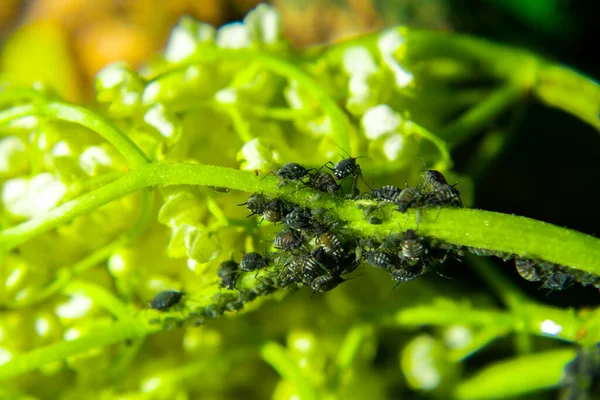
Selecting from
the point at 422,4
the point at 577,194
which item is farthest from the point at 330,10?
the point at 577,194

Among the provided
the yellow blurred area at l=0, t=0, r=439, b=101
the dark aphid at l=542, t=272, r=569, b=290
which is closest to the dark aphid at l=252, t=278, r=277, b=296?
the dark aphid at l=542, t=272, r=569, b=290

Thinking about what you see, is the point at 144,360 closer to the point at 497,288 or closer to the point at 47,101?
the point at 47,101

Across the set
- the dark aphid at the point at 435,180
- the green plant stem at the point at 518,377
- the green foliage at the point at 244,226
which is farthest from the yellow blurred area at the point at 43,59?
the green plant stem at the point at 518,377

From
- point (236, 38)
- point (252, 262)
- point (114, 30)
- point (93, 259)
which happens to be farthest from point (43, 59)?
point (252, 262)

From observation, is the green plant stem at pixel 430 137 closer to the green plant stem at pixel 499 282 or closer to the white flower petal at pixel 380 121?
the white flower petal at pixel 380 121

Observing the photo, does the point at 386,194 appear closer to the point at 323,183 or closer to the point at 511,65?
the point at 323,183

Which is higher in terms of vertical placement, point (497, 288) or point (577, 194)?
point (577, 194)
